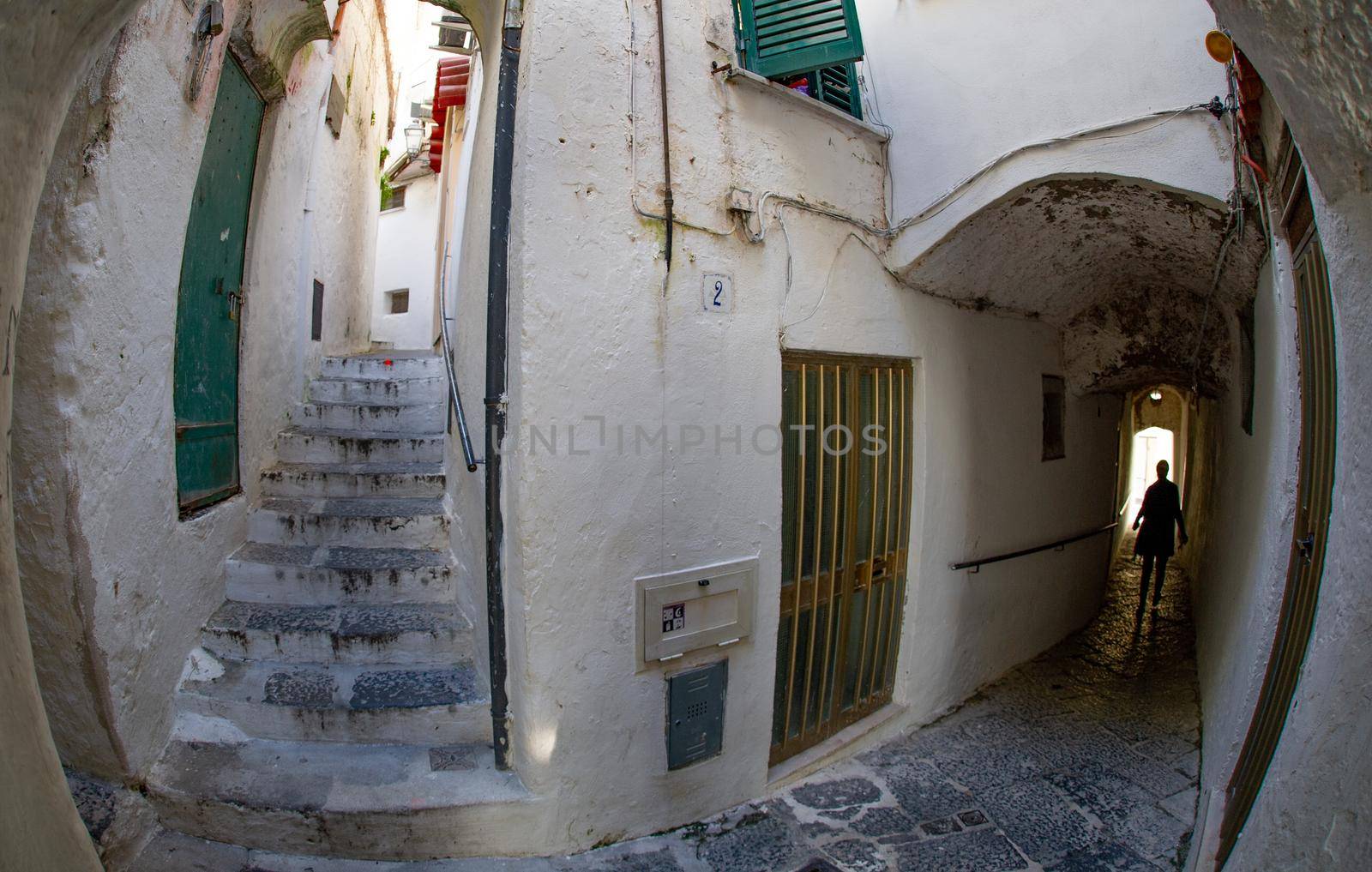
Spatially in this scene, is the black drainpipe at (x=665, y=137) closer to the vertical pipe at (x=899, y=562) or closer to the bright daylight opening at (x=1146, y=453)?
the vertical pipe at (x=899, y=562)

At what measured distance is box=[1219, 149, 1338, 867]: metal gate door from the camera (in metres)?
2.07

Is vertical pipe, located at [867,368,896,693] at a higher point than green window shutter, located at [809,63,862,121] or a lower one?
lower

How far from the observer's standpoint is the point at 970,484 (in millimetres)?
4484

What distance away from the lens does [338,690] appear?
10.3 feet

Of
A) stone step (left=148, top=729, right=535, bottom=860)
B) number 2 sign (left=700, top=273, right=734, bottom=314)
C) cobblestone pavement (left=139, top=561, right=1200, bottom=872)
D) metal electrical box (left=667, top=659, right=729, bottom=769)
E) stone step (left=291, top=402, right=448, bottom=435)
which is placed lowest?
cobblestone pavement (left=139, top=561, right=1200, bottom=872)

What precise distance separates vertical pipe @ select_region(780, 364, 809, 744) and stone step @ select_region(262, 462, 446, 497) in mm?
2236

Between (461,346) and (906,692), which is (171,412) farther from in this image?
(906,692)

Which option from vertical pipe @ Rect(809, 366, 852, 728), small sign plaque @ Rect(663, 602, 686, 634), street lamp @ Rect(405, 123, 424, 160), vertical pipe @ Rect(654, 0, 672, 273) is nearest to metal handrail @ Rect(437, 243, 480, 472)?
small sign plaque @ Rect(663, 602, 686, 634)

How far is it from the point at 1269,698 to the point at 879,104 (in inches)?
136

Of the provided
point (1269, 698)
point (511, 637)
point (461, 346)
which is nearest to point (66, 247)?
point (461, 346)

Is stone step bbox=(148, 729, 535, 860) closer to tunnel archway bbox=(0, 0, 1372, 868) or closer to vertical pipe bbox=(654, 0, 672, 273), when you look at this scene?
tunnel archway bbox=(0, 0, 1372, 868)

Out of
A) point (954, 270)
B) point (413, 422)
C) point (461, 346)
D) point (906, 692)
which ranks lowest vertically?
point (906, 692)

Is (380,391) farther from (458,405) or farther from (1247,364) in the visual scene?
(1247,364)

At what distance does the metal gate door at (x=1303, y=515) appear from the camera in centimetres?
207
